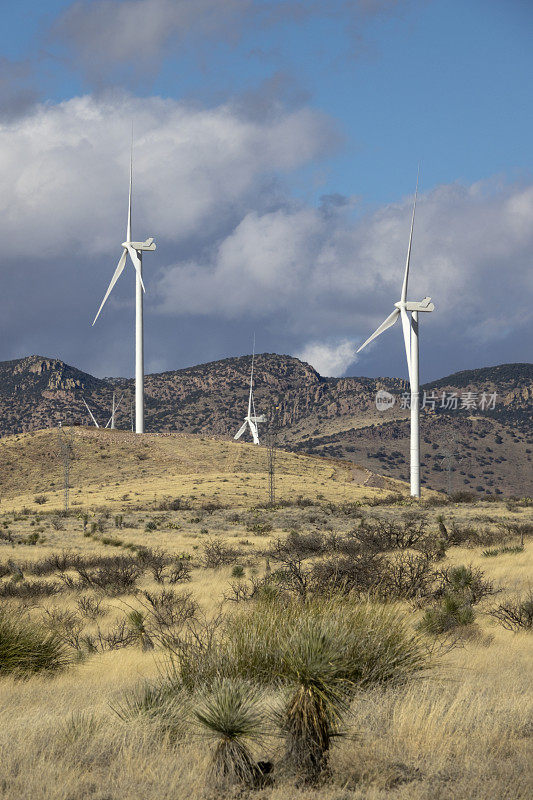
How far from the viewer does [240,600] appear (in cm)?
1738

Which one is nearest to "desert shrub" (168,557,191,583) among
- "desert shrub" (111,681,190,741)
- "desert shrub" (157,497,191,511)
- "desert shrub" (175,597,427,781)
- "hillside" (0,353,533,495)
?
"desert shrub" (111,681,190,741)

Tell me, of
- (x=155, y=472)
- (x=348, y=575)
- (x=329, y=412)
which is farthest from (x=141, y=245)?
(x=329, y=412)

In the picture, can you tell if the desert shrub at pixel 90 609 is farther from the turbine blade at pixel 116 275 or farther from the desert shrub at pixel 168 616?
the turbine blade at pixel 116 275

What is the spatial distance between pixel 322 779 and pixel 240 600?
11.4 meters

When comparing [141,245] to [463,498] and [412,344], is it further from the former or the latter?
[463,498]

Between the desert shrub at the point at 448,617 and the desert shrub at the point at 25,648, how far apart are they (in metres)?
6.23

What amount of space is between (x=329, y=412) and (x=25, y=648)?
174589 mm

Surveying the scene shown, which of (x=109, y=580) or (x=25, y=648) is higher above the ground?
(x=25, y=648)

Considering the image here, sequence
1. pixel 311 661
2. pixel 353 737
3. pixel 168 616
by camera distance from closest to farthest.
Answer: pixel 353 737 < pixel 311 661 < pixel 168 616

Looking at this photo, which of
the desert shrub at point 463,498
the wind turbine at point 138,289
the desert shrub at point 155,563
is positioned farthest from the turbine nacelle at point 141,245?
the desert shrub at point 155,563

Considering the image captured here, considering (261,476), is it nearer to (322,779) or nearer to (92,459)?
(92,459)

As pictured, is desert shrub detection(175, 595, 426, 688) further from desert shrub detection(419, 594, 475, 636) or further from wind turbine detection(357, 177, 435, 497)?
wind turbine detection(357, 177, 435, 497)

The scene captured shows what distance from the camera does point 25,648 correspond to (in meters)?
11.0

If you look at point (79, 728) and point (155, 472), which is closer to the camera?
point (79, 728)
